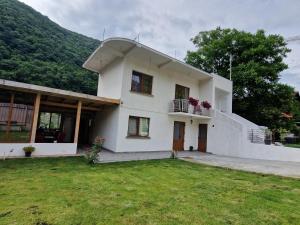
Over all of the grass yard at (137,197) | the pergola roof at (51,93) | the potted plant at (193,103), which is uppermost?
the potted plant at (193,103)

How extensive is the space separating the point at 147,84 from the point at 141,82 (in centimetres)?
52

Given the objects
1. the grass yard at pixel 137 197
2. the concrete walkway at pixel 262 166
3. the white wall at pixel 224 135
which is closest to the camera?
the grass yard at pixel 137 197

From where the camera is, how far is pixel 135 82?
1264cm

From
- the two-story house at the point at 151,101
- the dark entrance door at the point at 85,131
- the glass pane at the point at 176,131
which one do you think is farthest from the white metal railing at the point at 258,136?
the dark entrance door at the point at 85,131

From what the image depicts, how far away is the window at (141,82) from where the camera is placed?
12.6 m

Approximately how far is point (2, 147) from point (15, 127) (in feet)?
10.0

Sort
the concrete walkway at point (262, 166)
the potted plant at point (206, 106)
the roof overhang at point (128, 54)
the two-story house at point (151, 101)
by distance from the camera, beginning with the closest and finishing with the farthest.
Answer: the concrete walkway at point (262, 166)
the roof overhang at point (128, 54)
the two-story house at point (151, 101)
the potted plant at point (206, 106)

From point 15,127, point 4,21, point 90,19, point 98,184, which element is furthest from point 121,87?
point 4,21

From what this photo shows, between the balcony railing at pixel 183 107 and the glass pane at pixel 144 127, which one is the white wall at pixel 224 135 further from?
the glass pane at pixel 144 127

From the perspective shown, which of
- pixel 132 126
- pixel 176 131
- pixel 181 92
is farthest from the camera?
pixel 181 92

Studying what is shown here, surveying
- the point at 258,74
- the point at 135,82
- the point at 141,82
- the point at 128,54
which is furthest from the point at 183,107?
the point at 258,74

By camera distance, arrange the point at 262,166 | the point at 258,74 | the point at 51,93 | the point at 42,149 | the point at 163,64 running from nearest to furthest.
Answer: the point at 51,93, the point at 42,149, the point at 262,166, the point at 163,64, the point at 258,74

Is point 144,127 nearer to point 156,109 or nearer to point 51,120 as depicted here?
point 156,109

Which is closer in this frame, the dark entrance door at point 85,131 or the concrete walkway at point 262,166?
the concrete walkway at point 262,166
